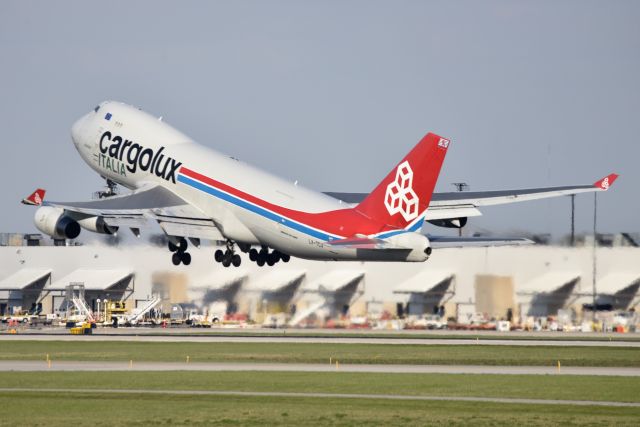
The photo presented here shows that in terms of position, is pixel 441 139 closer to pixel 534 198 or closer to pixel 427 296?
pixel 534 198

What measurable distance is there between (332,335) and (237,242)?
52.1 feet

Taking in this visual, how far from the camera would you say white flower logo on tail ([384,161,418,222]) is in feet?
204

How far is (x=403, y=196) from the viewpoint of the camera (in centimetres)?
6256

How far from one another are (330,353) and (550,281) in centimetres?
2036

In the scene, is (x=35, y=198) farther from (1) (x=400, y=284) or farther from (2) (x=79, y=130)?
(1) (x=400, y=284)

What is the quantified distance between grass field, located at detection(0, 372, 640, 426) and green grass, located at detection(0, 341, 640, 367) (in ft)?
29.5

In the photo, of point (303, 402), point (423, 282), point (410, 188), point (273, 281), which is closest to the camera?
point (303, 402)

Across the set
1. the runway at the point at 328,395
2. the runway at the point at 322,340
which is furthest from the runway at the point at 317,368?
the runway at the point at 322,340

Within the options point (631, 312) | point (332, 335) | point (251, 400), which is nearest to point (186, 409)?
point (251, 400)

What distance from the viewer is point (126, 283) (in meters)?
93.5

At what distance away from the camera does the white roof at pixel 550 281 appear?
83.7 metres

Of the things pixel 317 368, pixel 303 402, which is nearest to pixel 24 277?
pixel 317 368

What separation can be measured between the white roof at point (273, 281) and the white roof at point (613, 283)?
19393 mm

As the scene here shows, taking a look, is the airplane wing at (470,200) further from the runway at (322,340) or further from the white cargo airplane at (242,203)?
the runway at (322,340)
